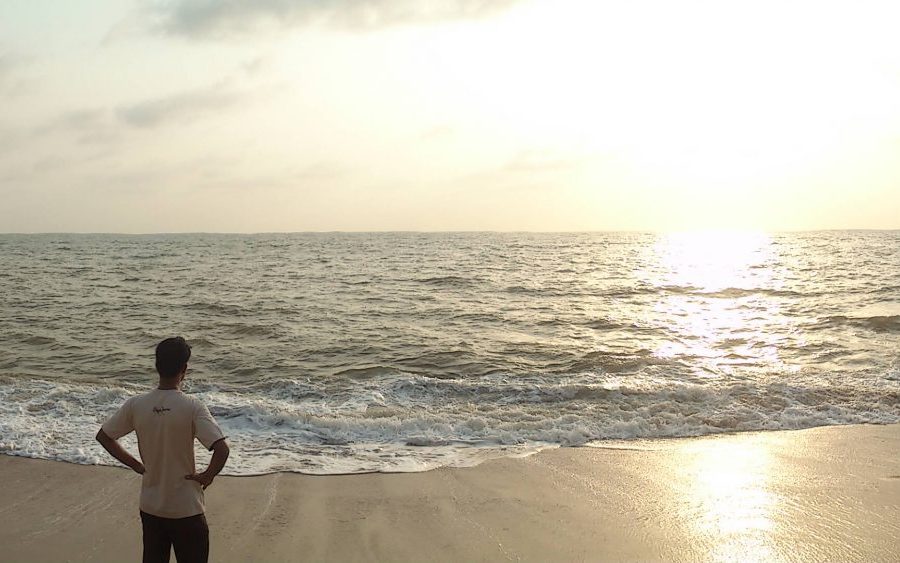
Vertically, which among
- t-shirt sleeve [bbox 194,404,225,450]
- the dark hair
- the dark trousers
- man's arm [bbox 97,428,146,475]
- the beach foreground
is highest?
the dark hair

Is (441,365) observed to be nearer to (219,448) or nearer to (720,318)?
(219,448)

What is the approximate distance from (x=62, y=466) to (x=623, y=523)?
19.4ft

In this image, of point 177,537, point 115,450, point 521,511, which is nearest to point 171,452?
point 115,450

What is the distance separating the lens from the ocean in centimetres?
924

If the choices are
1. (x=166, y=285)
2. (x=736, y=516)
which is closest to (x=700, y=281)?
(x=166, y=285)

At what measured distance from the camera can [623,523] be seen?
606 cm

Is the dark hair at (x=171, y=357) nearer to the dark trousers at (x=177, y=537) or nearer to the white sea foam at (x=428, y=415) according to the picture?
the dark trousers at (x=177, y=537)

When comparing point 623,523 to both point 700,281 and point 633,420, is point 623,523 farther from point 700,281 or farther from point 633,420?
point 700,281

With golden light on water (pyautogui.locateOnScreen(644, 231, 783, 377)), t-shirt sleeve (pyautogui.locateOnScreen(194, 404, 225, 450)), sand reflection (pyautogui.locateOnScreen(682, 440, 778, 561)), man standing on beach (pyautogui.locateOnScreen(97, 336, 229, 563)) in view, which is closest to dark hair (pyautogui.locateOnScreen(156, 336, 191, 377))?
man standing on beach (pyautogui.locateOnScreen(97, 336, 229, 563))

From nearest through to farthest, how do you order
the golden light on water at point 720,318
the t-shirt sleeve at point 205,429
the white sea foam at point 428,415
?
the t-shirt sleeve at point 205,429 < the white sea foam at point 428,415 < the golden light on water at point 720,318

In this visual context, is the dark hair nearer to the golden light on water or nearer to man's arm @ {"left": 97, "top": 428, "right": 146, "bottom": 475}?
man's arm @ {"left": 97, "top": 428, "right": 146, "bottom": 475}

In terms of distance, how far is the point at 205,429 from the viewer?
3.85m

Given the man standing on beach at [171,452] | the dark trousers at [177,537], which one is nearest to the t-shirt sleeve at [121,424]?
the man standing on beach at [171,452]

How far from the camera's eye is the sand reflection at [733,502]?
18.2 feet
